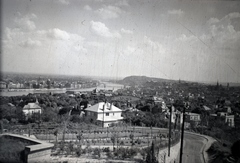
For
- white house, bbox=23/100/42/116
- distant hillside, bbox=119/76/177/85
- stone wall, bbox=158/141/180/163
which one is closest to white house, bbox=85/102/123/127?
distant hillside, bbox=119/76/177/85

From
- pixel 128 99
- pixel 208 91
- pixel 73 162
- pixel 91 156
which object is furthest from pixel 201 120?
pixel 73 162

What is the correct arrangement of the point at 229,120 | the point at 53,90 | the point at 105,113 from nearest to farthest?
1. the point at 229,120
2. the point at 105,113
3. the point at 53,90

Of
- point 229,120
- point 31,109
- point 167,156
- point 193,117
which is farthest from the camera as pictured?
point 31,109

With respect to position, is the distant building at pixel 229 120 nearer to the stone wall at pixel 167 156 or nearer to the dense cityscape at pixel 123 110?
the dense cityscape at pixel 123 110

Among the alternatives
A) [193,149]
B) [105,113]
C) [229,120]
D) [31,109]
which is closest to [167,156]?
[193,149]

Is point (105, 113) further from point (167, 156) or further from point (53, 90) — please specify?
point (167, 156)
